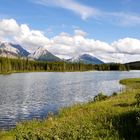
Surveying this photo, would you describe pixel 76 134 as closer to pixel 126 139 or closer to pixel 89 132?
pixel 89 132

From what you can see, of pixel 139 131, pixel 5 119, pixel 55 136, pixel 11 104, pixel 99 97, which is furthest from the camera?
pixel 11 104

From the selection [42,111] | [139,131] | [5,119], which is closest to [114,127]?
[139,131]

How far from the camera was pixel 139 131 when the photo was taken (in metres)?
20.2

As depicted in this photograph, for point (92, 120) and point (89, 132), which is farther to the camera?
point (92, 120)

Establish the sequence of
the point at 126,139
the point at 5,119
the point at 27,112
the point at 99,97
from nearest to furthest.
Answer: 1. the point at 126,139
2. the point at 5,119
3. the point at 27,112
4. the point at 99,97

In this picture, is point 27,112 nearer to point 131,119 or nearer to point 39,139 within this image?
point 131,119

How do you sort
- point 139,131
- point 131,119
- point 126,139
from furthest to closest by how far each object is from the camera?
1. point 131,119
2. point 139,131
3. point 126,139

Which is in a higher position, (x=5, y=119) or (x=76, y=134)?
(x=76, y=134)

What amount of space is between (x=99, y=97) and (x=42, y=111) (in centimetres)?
1019

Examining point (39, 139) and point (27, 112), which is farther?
point (27, 112)

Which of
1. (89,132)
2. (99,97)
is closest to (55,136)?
(89,132)

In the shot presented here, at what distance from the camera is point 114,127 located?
70.4 ft

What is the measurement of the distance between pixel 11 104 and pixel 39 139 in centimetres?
4005

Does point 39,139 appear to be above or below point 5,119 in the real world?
above
